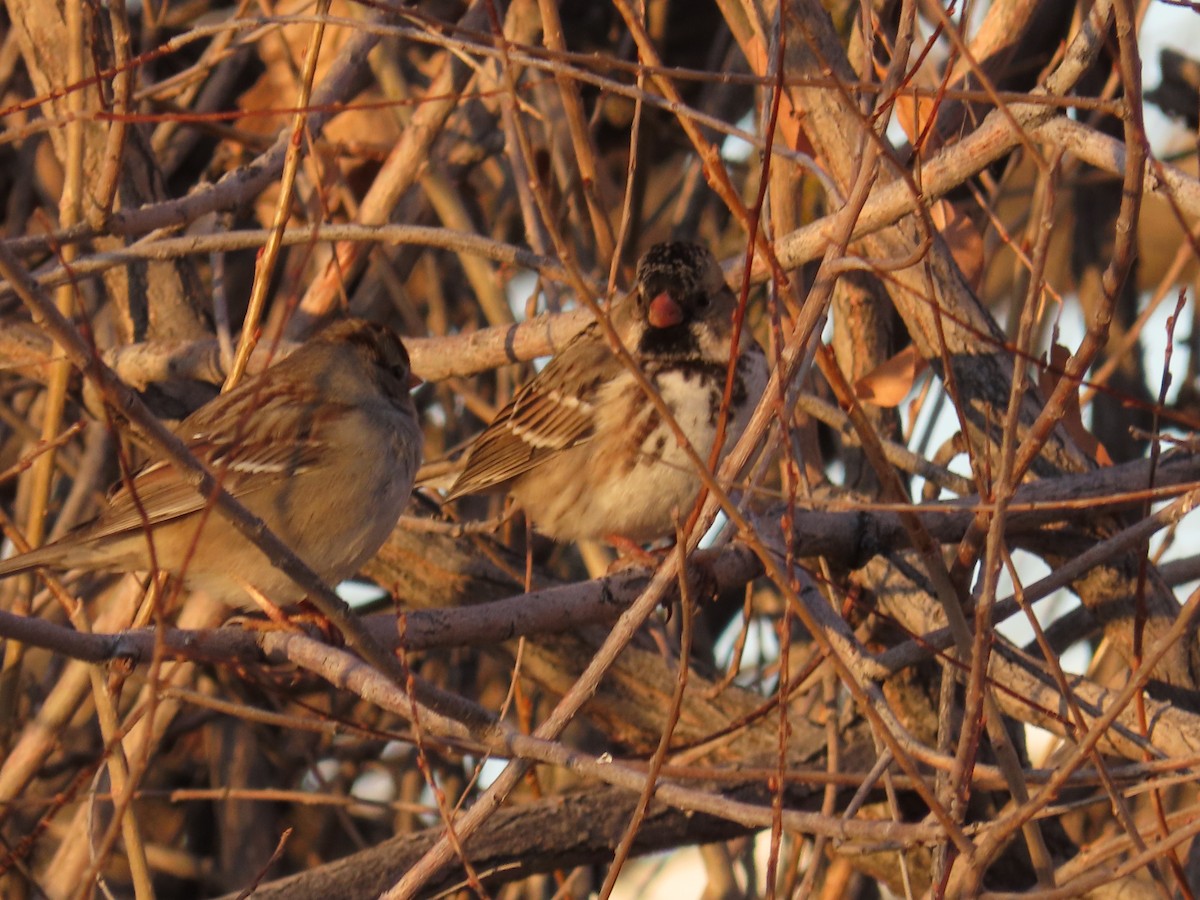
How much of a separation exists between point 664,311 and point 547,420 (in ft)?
2.11

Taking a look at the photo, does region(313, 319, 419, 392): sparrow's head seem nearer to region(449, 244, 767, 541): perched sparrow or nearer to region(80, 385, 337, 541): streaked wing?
region(80, 385, 337, 541): streaked wing

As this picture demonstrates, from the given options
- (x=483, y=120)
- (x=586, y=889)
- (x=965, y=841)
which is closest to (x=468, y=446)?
(x=483, y=120)

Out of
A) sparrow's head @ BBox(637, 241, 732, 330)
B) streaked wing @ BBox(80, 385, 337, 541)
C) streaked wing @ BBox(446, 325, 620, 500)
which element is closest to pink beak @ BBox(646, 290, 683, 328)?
sparrow's head @ BBox(637, 241, 732, 330)

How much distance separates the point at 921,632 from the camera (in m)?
4.31

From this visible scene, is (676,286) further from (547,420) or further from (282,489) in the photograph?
(282,489)

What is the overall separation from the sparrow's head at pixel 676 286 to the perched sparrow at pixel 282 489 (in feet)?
2.50

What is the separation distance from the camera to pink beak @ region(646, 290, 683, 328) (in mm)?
4430

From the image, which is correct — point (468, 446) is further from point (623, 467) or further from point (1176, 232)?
point (1176, 232)

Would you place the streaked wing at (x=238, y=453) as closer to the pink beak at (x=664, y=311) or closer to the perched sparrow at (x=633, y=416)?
the perched sparrow at (x=633, y=416)

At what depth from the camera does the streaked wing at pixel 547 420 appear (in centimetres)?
477

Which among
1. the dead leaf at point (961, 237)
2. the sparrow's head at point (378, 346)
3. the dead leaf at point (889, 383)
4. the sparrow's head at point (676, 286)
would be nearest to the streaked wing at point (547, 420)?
the sparrow's head at point (676, 286)

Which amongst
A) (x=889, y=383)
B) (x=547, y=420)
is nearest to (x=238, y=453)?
(x=547, y=420)

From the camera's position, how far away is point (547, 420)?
488 cm

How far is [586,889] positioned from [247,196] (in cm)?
273
